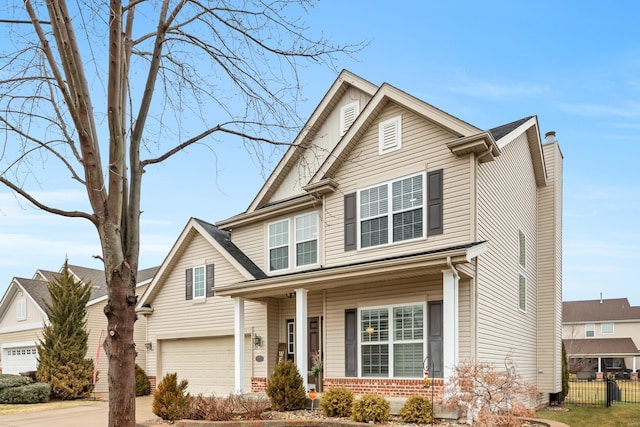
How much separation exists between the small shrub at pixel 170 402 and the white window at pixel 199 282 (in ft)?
21.4

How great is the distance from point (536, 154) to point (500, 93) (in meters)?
2.94

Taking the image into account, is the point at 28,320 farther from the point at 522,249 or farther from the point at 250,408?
the point at 522,249

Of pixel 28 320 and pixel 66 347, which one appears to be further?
pixel 28 320

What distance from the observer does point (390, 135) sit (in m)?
14.4

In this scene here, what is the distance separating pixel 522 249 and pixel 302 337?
7.54m

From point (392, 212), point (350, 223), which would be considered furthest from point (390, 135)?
point (350, 223)

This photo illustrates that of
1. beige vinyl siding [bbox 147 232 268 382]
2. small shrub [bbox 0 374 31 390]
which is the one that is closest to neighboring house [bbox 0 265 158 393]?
small shrub [bbox 0 374 31 390]

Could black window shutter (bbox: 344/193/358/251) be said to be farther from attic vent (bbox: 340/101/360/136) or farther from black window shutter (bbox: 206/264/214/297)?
black window shutter (bbox: 206/264/214/297)

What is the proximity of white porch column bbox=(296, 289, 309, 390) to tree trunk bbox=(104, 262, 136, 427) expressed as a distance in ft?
30.5

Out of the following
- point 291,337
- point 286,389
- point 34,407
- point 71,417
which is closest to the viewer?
point 286,389

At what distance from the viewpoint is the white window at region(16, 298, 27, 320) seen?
98.6 feet

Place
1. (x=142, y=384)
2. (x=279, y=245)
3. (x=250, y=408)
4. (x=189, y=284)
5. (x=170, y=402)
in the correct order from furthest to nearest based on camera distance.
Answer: (x=142, y=384) → (x=189, y=284) → (x=279, y=245) → (x=170, y=402) → (x=250, y=408)

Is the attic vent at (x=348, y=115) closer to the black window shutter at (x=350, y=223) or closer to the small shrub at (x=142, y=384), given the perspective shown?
the black window shutter at (x=350, y=223)

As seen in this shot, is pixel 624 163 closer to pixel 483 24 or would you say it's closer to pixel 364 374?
pixel 483 24
